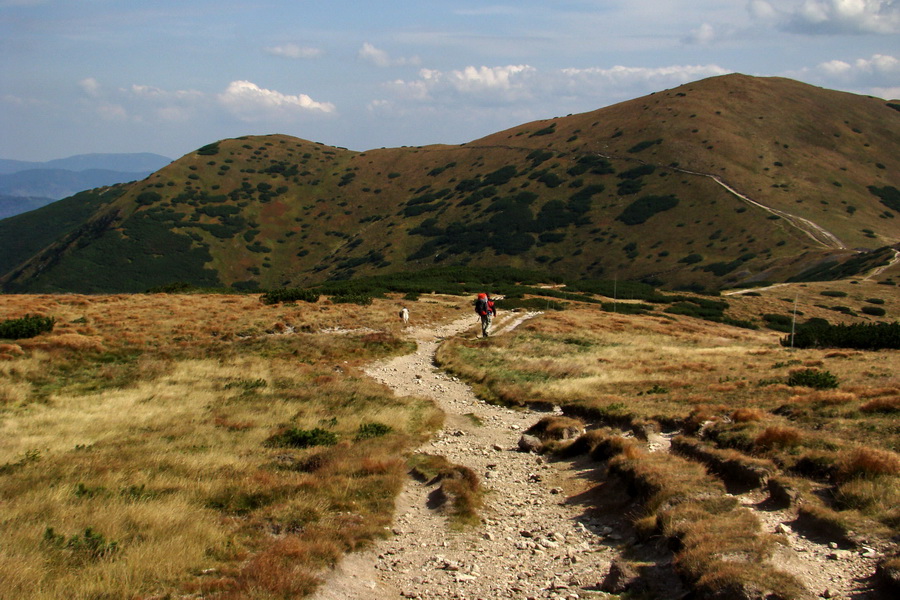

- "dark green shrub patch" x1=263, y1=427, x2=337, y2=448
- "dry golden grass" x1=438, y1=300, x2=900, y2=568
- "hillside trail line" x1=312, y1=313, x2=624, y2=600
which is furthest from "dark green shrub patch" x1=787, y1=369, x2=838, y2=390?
"dark green shrub patch" x1=263, y1=427, x2=337, y2=448

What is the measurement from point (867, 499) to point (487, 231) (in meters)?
105

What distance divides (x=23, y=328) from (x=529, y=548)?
23281 millimetres

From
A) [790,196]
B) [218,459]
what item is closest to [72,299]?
[218,459]

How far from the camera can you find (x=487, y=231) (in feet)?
368

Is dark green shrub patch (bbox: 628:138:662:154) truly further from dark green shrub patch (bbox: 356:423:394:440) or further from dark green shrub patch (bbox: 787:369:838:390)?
dark green shrub patch (bbox: 356:423:394:440)

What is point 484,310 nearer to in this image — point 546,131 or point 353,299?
point 353,299

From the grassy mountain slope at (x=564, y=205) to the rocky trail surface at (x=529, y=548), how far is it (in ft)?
234

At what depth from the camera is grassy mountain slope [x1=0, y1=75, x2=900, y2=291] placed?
92.4 metres

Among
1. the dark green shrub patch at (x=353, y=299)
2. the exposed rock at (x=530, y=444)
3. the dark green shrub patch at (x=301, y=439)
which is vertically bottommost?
the exposed rock at (x=530, y=444)

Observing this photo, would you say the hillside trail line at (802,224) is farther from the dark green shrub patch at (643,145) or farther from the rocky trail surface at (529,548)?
the rocky trail surface at (529,548)

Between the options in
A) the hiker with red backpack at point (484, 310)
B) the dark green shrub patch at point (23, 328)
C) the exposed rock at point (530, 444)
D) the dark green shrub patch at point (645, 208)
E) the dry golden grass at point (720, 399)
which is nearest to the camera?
the dry golden grass at point (720, 399)

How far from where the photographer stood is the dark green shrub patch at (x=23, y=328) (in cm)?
2391

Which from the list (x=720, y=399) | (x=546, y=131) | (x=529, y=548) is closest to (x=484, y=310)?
(x=720, y=399)

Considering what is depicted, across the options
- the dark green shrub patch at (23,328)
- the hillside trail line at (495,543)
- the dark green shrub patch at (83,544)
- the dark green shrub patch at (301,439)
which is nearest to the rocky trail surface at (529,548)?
the hillside trail line at (495,543)
